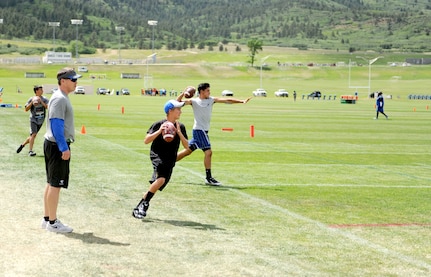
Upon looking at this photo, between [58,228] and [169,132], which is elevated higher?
[169,132]

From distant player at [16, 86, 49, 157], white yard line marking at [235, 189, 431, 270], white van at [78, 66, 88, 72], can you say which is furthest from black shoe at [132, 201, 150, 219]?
white van at [78, 66, 88, 72]

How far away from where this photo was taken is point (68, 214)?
12805 millimetres

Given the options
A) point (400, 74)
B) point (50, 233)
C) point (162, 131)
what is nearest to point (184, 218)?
point (162, 131)

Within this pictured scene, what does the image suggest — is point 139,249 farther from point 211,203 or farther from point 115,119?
point 115,119

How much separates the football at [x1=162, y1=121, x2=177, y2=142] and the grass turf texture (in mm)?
1347

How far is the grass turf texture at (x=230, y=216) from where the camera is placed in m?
9.46

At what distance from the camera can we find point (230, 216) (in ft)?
42.5

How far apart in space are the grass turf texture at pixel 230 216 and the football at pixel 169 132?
135 centimetres

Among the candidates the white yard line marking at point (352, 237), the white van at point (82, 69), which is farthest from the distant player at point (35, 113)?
the white van at point (82, 69)

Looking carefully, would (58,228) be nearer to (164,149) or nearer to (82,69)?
(164,149)

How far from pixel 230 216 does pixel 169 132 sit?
184cm

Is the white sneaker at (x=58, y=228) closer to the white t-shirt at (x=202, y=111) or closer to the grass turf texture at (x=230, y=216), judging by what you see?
the grass turf texture at (x=230, y=216)

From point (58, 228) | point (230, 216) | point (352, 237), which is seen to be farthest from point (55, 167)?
point (352, 237)

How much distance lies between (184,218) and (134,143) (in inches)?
633
